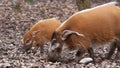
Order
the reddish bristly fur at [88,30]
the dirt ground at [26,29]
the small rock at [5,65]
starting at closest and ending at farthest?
the small rock at [5,65] < the dirt ground at [26,29] < the reddish bristly fur at [88,30]

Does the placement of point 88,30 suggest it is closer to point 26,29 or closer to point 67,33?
point 67,33

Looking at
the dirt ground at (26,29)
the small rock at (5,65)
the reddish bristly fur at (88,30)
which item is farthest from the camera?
the reddish bristly fur at (88,30)

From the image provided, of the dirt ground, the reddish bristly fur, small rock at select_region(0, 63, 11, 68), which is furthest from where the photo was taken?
the reddish bristly fur

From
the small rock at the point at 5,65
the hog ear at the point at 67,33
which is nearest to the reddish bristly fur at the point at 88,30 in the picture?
the hog ear at the point at 67,33

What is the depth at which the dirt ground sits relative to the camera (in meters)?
8.95

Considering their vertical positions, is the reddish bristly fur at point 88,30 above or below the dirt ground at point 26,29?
above

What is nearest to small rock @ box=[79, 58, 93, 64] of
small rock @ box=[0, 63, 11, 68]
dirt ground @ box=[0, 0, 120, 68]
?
dirt ground @ box=[0, 0, 120, 68]

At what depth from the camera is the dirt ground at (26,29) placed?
895cm

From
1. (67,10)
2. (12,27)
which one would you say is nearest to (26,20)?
(12,27)

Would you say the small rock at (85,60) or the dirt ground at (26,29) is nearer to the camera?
the dirt ground at (26,29)

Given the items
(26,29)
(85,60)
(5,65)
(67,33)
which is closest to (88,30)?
(67,33)

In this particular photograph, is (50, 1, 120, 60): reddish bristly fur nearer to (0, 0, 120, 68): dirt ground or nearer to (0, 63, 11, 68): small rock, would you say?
(0, 0, 120, 68): dirt ground

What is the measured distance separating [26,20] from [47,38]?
538 cm

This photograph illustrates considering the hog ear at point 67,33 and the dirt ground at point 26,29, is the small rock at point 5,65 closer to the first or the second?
the dirt ground at point 26,29
